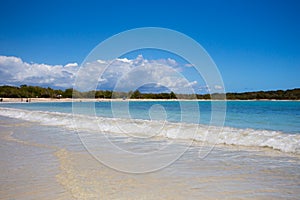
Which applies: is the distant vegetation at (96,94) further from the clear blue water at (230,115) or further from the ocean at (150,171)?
the ocean at (150,171)

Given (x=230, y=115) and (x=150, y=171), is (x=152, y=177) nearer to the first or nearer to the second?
(x=150, y=171)

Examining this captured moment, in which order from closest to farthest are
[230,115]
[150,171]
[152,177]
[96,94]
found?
[152,177]
[150,171]
[230,115]
[96,94]

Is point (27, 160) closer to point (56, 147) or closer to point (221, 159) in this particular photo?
point (56, 147)

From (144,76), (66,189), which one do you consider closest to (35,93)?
(144,76)

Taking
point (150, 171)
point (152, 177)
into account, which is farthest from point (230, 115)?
point (152, 177)

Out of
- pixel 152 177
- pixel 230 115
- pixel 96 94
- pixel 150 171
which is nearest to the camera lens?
pixel 152 177

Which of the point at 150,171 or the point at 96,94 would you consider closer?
the point at 150,171

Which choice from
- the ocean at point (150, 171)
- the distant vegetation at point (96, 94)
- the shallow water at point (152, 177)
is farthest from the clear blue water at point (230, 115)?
the distant vegetation at point (96, 94)

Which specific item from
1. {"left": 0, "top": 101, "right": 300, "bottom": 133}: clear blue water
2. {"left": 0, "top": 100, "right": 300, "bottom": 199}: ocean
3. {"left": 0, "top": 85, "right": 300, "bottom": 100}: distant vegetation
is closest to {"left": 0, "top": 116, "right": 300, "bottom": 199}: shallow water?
{"left": 0, "top": 100, "right": 300, "bottom": 199}: ocean

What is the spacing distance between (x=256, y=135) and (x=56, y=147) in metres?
7.90

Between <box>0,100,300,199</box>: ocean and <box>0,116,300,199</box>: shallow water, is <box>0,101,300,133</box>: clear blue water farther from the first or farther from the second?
<box>0,116,300,199</box>: shallow water

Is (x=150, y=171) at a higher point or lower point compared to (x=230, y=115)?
lower

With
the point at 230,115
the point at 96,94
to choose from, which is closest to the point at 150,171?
the point at 230,115

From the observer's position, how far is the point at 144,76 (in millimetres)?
14828
